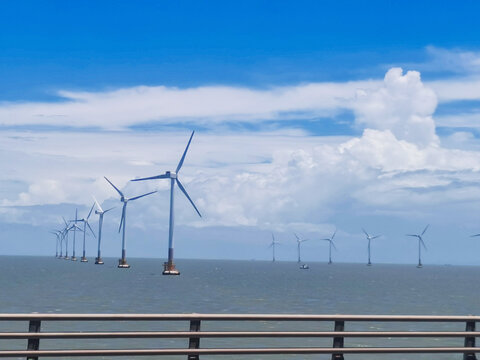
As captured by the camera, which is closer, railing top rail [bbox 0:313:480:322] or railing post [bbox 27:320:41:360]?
railing top rail [bbox 0:313:480:322]

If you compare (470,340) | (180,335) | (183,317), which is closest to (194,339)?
(180,335)

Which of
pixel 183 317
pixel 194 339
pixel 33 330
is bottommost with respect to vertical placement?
pixel 194 339

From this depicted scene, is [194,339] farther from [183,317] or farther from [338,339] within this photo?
[338,339]

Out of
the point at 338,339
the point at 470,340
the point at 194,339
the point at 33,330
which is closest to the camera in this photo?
the point at 33,330

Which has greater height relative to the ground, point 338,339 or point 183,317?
point 183,317

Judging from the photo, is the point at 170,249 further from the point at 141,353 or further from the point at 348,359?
the point at 141,353

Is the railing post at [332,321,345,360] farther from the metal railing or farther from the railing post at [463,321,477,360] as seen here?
the railing post at [463,321,477,360]

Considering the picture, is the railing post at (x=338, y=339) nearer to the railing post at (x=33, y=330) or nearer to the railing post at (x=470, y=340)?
the railing post at (x=470, y=340)

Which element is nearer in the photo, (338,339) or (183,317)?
(183,317)

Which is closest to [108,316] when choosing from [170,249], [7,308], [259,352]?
[259,352]

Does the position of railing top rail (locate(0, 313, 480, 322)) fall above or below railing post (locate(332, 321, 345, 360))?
above

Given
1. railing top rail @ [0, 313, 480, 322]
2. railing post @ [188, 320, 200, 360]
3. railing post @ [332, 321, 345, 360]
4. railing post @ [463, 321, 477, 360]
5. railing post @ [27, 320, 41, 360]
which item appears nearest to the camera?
railing top rail @ [0, 313, 480, 322]

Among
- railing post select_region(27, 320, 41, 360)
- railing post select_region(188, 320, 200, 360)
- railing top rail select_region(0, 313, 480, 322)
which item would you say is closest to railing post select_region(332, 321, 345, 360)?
railing top rail select_region(0, 313, 480, 322)

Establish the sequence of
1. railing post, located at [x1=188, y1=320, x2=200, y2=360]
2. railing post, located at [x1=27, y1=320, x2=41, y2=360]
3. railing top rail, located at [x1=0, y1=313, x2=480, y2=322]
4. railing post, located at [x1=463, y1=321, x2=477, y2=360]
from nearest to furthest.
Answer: railing top rail, located at [x1=0, y1=313, x2=480, y2=322], railing post, located at [x1=27, y1=320, x2=41, y2=360], railing post, located at [x1=188, y1=320, x2=200, y2=360], railing post, located at [x1=463, y1=321, x2=477, y2=360]
